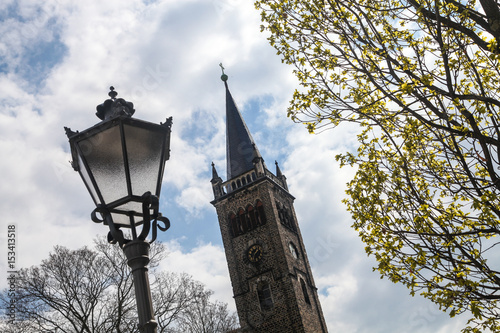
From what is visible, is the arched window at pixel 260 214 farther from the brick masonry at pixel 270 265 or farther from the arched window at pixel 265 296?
the arched window at pixel 265 296

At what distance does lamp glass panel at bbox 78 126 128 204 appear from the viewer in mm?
3311

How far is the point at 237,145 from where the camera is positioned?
124ft

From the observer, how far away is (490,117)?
21.2 ft

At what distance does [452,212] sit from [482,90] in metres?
1.66

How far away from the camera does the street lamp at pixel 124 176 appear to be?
3.28 m

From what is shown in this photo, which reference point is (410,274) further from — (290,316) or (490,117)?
(290,316)

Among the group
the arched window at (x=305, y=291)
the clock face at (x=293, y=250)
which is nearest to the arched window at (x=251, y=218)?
the clock face at (x=293, y=250)

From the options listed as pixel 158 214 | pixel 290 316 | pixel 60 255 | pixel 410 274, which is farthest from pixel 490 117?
pixel 290 316

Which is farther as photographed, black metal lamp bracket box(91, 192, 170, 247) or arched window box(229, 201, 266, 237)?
arched window box(229, 201, 266, 237)

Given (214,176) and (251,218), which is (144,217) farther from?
(214,176)

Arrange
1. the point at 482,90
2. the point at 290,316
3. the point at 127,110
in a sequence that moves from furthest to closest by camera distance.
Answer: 1. the point at 290,316
2. the point at 482,90
3. the point at 127,110

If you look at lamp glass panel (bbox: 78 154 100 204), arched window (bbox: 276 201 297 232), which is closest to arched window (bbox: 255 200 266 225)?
arched window (bbox: 276 201 297 232)

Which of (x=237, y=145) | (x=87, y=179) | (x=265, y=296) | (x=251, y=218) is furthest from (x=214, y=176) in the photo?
(x=87, y=179)

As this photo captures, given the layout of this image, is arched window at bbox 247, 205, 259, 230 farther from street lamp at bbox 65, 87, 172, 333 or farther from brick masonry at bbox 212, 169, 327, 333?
street lamp at bbox 65, 87, 172, 333
